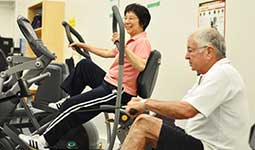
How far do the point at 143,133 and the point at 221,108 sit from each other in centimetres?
44

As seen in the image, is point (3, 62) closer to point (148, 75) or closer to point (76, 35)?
point (76, 35)

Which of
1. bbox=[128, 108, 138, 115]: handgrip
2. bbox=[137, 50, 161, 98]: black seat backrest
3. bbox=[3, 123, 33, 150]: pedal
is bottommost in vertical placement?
bbox=[3, 123, 33, 150]: pedal

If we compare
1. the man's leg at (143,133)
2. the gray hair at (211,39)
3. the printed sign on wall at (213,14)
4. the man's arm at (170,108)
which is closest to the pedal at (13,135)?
the man's leg at (143,133)

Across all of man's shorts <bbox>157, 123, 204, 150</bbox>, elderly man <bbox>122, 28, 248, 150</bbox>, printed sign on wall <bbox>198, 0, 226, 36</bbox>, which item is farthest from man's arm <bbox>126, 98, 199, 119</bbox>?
printed sign on wall <bbox>198, 0, 226, 36</bbox>

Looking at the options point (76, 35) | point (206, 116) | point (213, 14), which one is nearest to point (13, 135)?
point (76, 35)

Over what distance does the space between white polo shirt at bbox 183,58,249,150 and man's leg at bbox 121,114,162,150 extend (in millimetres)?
227

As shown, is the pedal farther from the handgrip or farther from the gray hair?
the gray hair

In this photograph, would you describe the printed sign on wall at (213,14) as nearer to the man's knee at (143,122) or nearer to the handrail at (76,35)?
the handrail at (76,35)

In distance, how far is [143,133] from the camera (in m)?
2.18

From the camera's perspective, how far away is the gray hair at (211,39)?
227cm

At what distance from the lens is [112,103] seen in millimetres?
2986

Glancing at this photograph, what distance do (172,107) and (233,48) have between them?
119 cm

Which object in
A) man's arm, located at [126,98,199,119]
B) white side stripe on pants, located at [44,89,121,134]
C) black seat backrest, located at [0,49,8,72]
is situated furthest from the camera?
black seat backrest, located at [0,49,8,72]

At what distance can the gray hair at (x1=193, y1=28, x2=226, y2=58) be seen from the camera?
2270 millimetres
